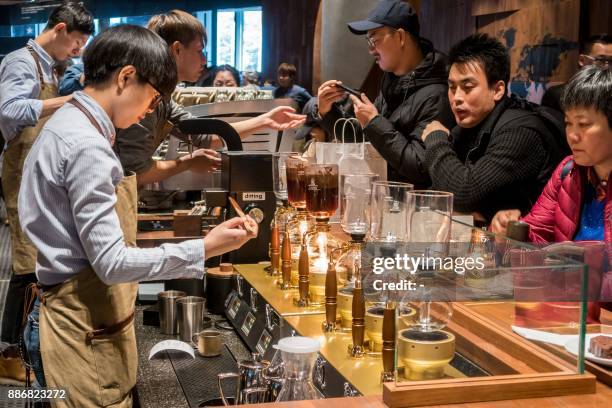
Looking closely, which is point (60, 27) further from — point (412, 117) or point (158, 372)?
point (158, 372)

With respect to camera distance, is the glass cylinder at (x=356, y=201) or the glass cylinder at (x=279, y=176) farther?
the glass cylinder at (x=279, y=176)

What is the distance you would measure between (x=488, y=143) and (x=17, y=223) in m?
2.25

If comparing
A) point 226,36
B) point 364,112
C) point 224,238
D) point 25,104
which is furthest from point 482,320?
point 226,36

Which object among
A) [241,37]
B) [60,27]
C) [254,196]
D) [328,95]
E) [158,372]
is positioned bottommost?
[158,372]

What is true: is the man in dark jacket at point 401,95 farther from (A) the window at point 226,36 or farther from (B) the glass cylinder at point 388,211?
(A) the window at point 226,36

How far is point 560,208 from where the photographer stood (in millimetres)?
2732

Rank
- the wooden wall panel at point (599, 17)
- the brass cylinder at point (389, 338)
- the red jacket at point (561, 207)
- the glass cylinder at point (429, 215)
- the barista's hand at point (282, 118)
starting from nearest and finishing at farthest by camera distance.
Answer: the brass cylinder at point (389, 338) < the glass cylinder at point (429, 215) < the red jacket at point (561, 207) < the barista's hand at point (282, 118) < the wooden wall panel at point (599, 17)

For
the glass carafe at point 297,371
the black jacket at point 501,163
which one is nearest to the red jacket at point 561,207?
the black jacket at point 501,163

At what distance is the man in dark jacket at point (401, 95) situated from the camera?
11.1 ft

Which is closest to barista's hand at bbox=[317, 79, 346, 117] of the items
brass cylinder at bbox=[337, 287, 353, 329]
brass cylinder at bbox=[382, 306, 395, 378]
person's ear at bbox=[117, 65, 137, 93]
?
brass cylinder at bbox=[337, 287, 353, 329]

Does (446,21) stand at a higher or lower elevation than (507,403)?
higher

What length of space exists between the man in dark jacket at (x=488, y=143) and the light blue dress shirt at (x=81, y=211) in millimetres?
1476

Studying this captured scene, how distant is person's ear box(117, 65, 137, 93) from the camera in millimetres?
1813

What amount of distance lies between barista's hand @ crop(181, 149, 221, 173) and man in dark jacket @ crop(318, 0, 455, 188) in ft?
1.88
